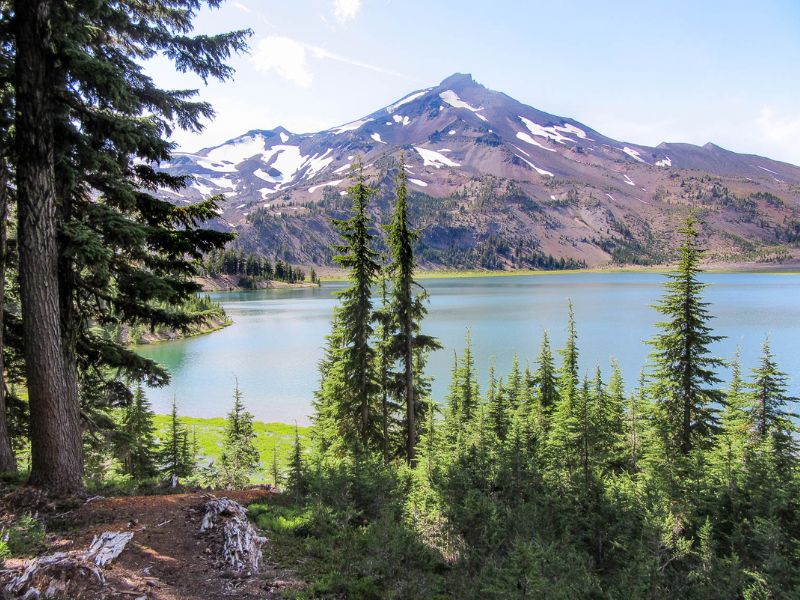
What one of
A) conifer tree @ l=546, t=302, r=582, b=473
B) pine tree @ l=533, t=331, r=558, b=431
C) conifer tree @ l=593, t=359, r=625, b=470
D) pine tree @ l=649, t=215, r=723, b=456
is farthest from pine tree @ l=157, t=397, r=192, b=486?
pine tree @ l=649, t=215, r=723, b=456

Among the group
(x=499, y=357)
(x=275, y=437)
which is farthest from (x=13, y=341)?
(x=499, y=357)

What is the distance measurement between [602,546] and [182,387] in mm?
47462

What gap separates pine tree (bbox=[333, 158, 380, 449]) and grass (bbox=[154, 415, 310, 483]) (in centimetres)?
1166

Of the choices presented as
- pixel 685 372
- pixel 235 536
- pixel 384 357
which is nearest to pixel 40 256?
pixel 235 536

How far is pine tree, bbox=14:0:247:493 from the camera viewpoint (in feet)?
24.9

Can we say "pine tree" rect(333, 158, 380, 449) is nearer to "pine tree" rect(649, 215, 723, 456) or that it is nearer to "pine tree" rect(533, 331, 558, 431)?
"pine tree" rect(533, 331, 558, 431)

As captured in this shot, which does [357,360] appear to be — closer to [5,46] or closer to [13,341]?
[13,341]

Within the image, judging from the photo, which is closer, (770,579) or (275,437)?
(770,579)

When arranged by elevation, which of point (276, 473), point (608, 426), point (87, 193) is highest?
point (87, 193)

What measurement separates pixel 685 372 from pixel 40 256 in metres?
21.7

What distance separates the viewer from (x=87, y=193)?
9.59m

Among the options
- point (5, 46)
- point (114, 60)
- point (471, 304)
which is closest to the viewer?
point (5, 46)

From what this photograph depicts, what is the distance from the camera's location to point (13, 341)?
1013 centimetres

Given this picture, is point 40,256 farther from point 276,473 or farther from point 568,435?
point 568,435
